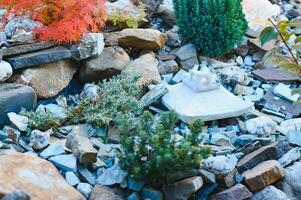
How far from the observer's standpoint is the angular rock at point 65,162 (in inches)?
108

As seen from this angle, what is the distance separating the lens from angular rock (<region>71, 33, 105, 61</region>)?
366 centimetres

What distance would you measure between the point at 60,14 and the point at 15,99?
0.78 metres

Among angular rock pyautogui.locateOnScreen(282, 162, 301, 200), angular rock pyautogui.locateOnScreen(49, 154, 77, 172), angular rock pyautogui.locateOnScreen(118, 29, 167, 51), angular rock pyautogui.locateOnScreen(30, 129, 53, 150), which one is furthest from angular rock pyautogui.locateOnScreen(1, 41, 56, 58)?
angular rock pyautogui.locateOnScreen(282, 162, 301, 200)

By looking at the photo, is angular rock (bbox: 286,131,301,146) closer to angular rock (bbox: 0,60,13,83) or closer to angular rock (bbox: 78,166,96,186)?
angular rock (bbox: 78,166,96,186)

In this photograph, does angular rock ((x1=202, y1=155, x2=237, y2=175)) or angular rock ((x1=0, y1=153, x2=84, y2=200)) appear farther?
angular rock ((x1=202, y1=155, x2=237, y2=175))

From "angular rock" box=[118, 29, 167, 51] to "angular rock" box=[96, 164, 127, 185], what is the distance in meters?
1.51

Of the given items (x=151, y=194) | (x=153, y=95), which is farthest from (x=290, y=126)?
(x=151, y=194)

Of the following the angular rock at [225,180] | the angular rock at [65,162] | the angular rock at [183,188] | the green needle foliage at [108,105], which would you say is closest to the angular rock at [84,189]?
the angular rock at [65,162]

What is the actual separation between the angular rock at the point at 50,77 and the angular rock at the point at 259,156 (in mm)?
1486

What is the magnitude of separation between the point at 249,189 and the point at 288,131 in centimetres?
68

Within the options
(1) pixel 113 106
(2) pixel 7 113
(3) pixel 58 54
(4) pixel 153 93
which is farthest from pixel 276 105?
(2) pixel 7 113

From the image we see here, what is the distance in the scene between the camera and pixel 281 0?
541cm

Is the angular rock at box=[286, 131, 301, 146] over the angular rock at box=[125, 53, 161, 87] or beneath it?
beneath

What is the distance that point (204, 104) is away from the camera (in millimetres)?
3402
